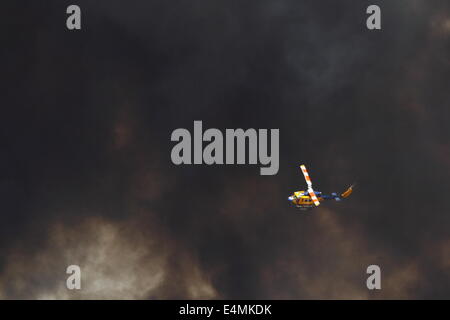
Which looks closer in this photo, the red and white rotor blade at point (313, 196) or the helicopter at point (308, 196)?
the red and white rotor blade at point (313, 196)

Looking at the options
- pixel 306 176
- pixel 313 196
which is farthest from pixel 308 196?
pixel 306 176

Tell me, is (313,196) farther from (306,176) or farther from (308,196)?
(306,176)

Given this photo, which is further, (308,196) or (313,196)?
(308,196)

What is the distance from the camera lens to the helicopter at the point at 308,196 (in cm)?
12762

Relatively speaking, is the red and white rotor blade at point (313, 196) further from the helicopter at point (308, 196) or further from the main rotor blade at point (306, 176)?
the main rotor blade at point (306, 176)

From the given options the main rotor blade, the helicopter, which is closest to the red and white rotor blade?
the helicopter

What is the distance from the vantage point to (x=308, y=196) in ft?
419

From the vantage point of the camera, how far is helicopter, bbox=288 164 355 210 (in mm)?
127625

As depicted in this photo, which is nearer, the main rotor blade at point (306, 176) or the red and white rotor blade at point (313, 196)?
the red and white rotor blade at point (313, 196)

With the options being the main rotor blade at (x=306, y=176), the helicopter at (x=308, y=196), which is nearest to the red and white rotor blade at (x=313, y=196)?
the helicopter at (x=308, y=196)

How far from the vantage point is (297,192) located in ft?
421

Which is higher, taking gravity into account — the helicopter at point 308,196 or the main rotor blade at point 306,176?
the main rotor blade at point 306,176

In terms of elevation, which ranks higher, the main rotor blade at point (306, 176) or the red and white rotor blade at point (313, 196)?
the main rotor blade at point (306, 176)

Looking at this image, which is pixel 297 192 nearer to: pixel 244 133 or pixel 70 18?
pixel 244 133
